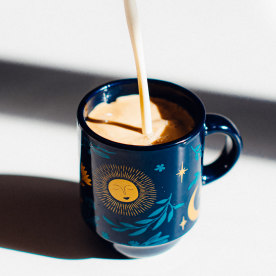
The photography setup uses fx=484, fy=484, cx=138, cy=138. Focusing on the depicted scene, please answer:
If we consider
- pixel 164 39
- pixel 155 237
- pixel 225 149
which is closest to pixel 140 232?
pixel 155 237

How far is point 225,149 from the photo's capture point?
54cm

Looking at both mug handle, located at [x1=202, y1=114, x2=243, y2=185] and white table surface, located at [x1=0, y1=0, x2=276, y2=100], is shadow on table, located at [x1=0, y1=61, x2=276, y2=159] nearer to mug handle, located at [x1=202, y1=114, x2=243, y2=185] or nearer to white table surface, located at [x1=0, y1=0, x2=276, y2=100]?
white table surface, located at [x1=0, y1=0, x2=276, y2=100]

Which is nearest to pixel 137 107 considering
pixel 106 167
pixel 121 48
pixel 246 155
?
pixel 106 167

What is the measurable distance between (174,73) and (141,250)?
38 centimetres

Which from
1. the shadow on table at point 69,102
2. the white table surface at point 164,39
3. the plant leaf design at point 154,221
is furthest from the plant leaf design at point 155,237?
the white table surface at point 164,39

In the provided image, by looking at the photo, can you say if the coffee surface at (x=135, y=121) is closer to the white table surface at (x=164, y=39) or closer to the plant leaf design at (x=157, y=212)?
the plant leaf design at (x=157, y=212)

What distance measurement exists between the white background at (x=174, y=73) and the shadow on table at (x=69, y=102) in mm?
15

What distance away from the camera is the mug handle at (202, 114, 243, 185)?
→ 49 centimetres

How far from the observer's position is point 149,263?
0.52 metres

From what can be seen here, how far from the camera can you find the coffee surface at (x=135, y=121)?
482 millimetres

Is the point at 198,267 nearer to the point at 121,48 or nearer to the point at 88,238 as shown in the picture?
the point at 88,238

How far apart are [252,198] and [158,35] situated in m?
0.39

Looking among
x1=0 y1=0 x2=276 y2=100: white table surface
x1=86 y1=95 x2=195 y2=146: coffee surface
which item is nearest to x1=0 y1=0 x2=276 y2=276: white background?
x1=0 y1=0 x2=276 y2=100: white table surface

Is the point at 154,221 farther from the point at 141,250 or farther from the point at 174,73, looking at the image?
the point at 174,73
